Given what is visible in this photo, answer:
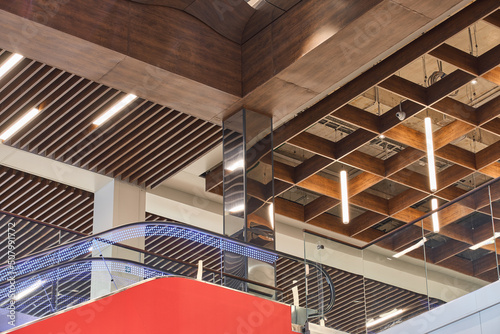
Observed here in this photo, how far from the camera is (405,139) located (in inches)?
377

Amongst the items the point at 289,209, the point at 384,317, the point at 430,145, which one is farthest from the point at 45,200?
the point at 430,145

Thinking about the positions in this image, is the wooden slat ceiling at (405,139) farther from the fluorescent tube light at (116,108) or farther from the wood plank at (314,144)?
the fluorescent tube light at (116,108)

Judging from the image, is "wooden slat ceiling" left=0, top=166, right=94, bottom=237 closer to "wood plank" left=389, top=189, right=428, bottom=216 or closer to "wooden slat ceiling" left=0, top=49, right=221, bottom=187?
"wooden slat ceiling" left=0, top=49, right=221, bottom=187

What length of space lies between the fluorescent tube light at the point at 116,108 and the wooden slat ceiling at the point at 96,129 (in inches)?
2.2

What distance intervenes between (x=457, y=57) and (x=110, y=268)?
4.23m

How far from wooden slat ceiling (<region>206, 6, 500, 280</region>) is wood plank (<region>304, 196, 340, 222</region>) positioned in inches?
0.6

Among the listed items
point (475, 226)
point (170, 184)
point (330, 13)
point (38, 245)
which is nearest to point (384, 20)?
point (330, 13)

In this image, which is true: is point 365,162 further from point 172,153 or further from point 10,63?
point 10,63

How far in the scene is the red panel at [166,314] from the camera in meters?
6.39

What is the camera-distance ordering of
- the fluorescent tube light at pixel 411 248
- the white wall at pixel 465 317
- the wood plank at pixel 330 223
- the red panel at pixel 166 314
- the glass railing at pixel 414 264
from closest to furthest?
the white wall at pixel 465 317 → the red panel at pixel 166 314 → the glass railing at pixel 414 264 → the fluorescent tube light at pixel 411 248 → the wood plank at pixel 330 223

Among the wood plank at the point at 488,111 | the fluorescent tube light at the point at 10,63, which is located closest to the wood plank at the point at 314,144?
the wood plank at the point at 488,111

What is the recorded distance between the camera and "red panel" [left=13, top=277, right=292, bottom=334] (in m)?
6.39

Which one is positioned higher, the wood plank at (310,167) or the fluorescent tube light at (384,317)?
the wood plank at (310,167)

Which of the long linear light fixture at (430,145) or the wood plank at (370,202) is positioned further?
the wood plank at (370,202)
